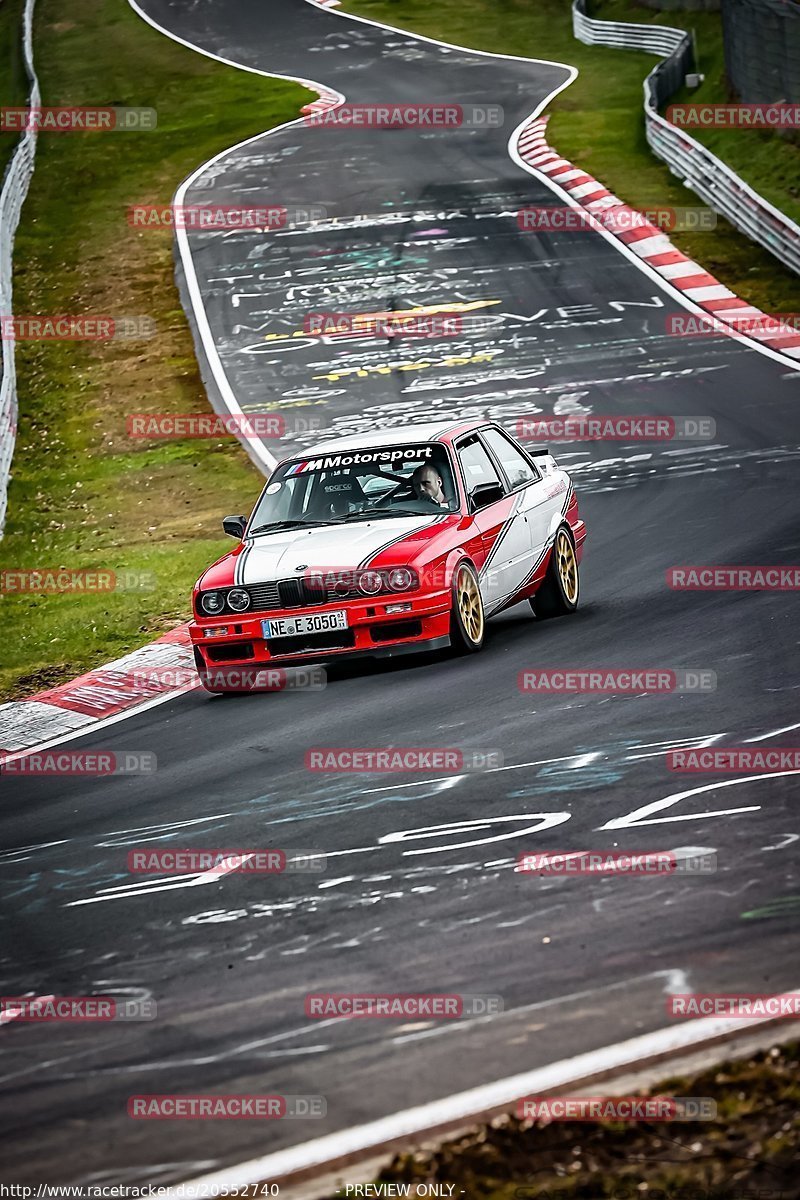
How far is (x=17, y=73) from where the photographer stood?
43.1m

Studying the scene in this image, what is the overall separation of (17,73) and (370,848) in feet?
132

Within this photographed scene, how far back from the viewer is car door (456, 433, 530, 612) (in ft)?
36.1

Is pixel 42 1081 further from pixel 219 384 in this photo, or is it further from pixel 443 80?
pixel 443 80

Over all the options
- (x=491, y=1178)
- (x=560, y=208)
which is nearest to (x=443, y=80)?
(x=560, y=208)

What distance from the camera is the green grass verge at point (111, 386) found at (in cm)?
1361

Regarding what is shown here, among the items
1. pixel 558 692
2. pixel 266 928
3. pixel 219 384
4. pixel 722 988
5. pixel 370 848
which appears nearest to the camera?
pixel 722 988
